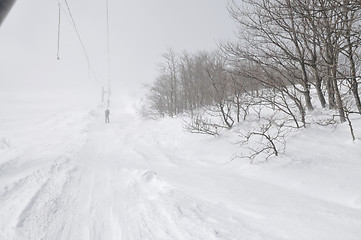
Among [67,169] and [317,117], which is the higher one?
[317,117]

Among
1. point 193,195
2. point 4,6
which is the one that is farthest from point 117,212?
point 4,6

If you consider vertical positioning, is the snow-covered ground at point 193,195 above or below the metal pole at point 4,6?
below

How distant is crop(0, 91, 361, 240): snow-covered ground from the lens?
268 cm

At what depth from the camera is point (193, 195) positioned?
3787 mm

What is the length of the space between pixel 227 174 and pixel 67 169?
4.35 meters

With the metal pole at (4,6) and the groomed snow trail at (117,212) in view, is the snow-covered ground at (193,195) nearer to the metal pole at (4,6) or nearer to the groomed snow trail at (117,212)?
the groomed snow trail at (117,212)

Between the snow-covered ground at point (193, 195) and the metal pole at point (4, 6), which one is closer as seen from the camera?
the metal pole at point (4, 6)

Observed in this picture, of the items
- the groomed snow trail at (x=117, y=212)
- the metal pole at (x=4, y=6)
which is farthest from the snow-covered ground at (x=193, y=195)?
the metal pole at (x=4, y=6)

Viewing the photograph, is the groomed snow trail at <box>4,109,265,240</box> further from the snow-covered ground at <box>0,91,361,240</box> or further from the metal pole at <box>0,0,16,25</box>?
the metal pole at <box>0,0,16,25</box>

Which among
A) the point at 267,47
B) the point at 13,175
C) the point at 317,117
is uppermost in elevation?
the point at 267,47

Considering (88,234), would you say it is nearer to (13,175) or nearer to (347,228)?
(347,228)

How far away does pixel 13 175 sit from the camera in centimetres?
504

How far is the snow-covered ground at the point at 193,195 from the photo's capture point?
2680mm

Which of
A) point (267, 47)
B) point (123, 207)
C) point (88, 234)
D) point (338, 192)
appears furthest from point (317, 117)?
point (88, 234)
